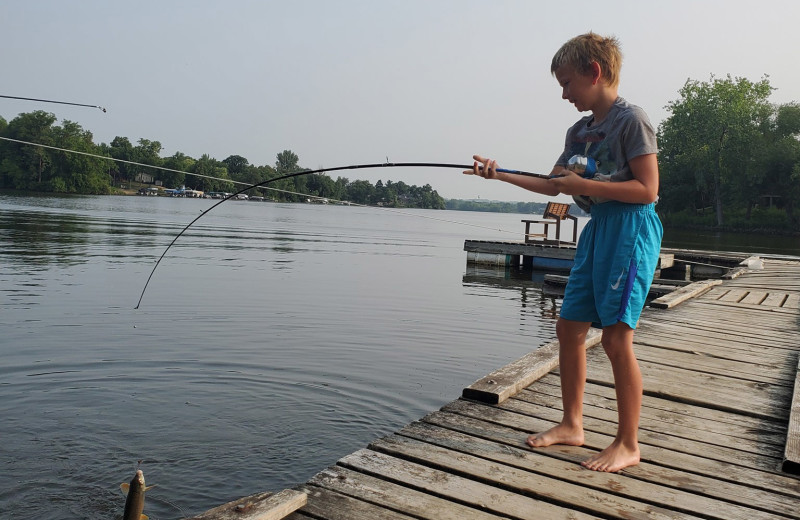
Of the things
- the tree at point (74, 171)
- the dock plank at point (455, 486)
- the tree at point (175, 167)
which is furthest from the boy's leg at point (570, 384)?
the tree at point (175, 167)

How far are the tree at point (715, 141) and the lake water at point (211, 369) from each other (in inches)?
2125

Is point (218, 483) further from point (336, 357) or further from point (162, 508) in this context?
point (336, 357)

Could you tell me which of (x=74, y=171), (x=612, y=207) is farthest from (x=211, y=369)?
(x=74, y=171)

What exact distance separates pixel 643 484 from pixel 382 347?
21.9 feet

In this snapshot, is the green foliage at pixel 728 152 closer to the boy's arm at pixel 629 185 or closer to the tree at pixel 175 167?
the boy's arm at pixel 629 185

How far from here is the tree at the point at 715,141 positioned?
Result: 6341 centimetres

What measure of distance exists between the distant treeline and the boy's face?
82355 mm

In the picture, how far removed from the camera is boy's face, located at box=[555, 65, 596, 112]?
3.01 metres

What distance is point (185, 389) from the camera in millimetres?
6812

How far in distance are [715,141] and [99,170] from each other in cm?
9603

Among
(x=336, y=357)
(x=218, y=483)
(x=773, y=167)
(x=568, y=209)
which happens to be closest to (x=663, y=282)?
(x=568, y=209)

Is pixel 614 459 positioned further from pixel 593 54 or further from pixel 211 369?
pixel 211 369

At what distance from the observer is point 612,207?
302cm

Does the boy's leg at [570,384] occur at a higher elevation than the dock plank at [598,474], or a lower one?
higher
